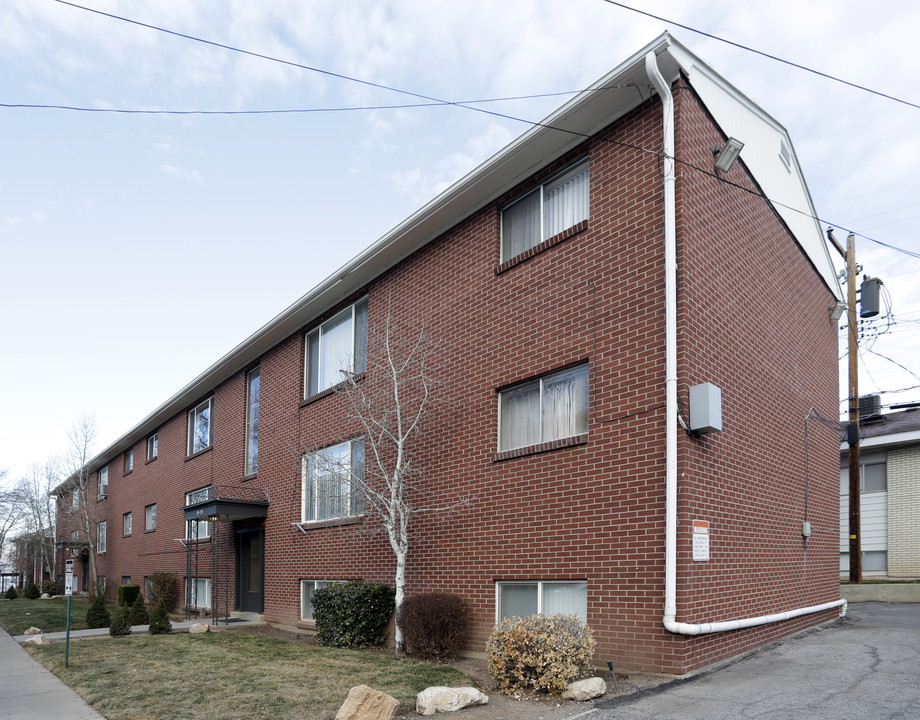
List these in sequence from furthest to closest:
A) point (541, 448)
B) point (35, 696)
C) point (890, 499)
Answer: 1. point (890, 499)
2. point (541, 448)
3. point (35, 696)

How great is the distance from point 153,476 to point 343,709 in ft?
75.8

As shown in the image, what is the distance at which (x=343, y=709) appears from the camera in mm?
7184

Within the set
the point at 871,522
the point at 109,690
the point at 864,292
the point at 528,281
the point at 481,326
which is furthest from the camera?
the point at 871,522

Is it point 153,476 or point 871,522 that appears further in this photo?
point 153,476

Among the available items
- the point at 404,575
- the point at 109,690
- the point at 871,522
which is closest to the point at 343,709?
the point at 109,690

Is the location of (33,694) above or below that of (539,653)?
below

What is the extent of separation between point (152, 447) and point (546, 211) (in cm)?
→ 2243

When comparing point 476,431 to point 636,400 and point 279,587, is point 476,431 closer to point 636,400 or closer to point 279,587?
point 636,400

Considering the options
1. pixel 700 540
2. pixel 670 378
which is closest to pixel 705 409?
pixel 670 378

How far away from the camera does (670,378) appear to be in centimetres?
897

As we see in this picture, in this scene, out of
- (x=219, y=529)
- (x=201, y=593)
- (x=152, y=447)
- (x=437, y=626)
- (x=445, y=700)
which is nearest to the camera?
(x=445, y=700)

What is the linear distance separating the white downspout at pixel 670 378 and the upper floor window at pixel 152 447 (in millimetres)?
23923

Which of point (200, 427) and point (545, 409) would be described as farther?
point (200, 427)

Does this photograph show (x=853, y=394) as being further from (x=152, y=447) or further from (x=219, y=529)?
(x=152, y=447)
